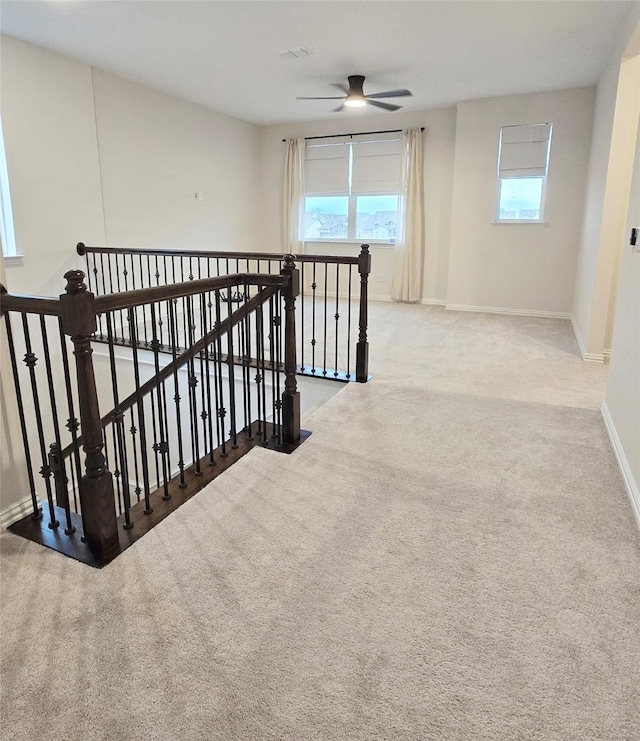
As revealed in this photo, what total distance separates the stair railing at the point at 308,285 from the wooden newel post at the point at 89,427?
3.28ft

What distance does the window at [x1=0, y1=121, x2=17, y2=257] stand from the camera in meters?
4.39

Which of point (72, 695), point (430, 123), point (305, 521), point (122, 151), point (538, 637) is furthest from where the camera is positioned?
point (430, 123)

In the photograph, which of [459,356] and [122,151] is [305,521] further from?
[122,151]

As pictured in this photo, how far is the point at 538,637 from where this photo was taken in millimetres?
1470

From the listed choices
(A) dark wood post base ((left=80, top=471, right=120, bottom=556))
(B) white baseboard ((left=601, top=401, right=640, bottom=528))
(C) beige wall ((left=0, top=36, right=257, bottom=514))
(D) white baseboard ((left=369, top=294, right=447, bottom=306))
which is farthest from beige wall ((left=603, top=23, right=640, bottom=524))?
(C) beige wall ((left=0, top=36, right=257, bottom=514))

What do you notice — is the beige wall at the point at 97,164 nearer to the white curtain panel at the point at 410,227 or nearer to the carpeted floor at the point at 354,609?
the white curtain panel at the point at 410,227

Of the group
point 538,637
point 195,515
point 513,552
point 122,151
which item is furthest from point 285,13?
point 538,637

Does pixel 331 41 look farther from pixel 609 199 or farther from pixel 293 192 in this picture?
pixel 293 192

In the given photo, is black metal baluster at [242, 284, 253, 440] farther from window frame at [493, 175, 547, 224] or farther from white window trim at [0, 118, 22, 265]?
window frame at [493, 175, 547, 224]

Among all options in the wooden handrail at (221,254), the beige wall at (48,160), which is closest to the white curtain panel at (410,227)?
the wooden handrail at (221,254)

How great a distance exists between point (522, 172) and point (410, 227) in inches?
62.0

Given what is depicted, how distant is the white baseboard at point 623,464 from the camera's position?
6.86 ft

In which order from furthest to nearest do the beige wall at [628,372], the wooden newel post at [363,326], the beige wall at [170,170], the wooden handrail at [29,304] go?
the beige wall at [170,170], the wooden newel post at [363,326], the beige wall at [628,372], the wooden handrail at [29,304]

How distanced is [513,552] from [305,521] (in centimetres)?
79
